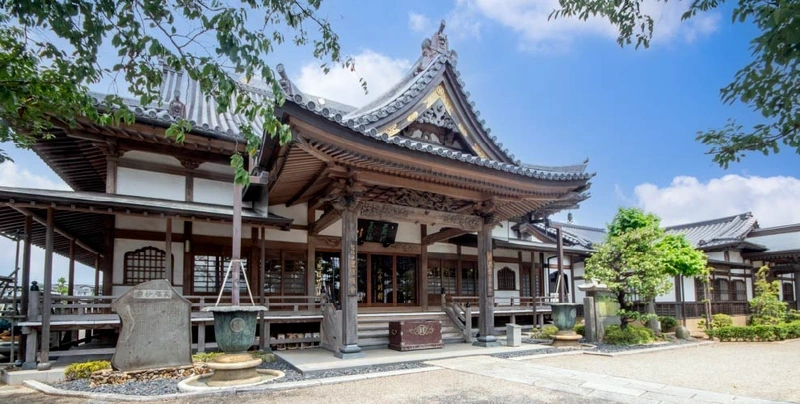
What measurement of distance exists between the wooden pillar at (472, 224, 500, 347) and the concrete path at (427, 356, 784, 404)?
7.01 feet

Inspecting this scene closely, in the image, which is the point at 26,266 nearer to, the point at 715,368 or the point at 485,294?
the point at 485,294

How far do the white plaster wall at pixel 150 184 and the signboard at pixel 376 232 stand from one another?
17.3ft

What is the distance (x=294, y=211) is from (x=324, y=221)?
1.71 metres

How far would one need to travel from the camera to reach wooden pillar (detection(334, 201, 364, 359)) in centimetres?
1014

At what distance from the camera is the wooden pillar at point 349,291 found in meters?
10.1

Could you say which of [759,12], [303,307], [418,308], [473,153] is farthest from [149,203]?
[759,12]

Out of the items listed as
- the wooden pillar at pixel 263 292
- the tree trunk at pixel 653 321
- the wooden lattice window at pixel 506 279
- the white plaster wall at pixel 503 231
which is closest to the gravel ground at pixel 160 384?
the wooden pillar at pixel 263 292

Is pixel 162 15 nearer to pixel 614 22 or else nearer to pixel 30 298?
pixel 614 22

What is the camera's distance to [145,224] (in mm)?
11484

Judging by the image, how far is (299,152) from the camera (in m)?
9.17

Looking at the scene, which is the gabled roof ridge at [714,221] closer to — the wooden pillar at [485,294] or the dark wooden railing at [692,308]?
the dark wooden railing at [692,308]

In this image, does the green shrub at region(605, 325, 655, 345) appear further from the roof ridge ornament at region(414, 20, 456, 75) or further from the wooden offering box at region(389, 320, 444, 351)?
the roof ridge ornament at region(414, 20, 456, 75)

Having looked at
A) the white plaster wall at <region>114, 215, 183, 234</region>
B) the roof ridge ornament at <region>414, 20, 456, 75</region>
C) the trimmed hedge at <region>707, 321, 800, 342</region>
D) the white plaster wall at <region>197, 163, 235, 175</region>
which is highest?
the roof ridge ornament at <region>414, 20, 456, 75</region>

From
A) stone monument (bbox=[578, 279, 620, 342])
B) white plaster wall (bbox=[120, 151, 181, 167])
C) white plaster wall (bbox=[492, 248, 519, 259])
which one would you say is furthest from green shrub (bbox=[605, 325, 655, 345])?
white plaster wall (bbox=[120, 151, 181, 167])
